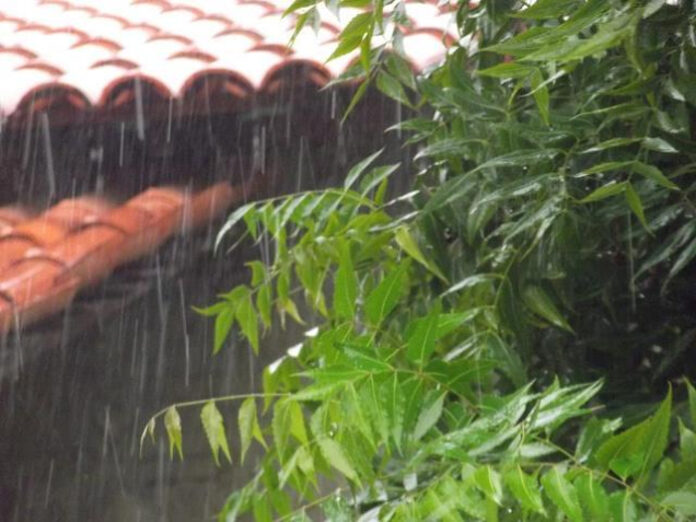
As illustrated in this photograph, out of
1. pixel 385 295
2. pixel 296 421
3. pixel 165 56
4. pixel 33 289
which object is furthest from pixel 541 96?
pixel 165 56

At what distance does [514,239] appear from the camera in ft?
5.27

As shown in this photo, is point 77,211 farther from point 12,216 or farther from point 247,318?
point 247,318

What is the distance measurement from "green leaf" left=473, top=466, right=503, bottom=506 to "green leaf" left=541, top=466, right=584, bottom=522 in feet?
0.15

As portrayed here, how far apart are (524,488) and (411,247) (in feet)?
1.81

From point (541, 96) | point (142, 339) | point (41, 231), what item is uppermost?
point (541, 96)

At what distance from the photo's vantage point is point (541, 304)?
5.02 feet

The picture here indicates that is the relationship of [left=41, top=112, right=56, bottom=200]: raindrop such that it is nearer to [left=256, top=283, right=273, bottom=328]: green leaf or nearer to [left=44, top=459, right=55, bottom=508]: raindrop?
[left=44, top=459, right=55, bottom=508]: raindrop

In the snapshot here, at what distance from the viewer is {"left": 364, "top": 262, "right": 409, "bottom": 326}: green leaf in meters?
1.35

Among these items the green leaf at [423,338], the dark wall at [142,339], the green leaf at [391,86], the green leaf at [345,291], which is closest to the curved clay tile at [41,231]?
the dark wall at [142,339]

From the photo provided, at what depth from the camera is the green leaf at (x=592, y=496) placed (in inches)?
44.2

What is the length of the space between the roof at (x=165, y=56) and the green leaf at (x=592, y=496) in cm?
138

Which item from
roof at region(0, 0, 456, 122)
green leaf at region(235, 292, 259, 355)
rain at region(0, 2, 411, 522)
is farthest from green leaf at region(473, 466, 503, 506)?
rain at region(0, 2, 411, 522)

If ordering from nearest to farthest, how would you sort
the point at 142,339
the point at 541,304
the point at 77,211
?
the point at 541,304 < the point at 77,211 < the point at 142,339

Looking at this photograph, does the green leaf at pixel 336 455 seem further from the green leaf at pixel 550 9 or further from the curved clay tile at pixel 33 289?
the curved clay tile at pixel 33 289
